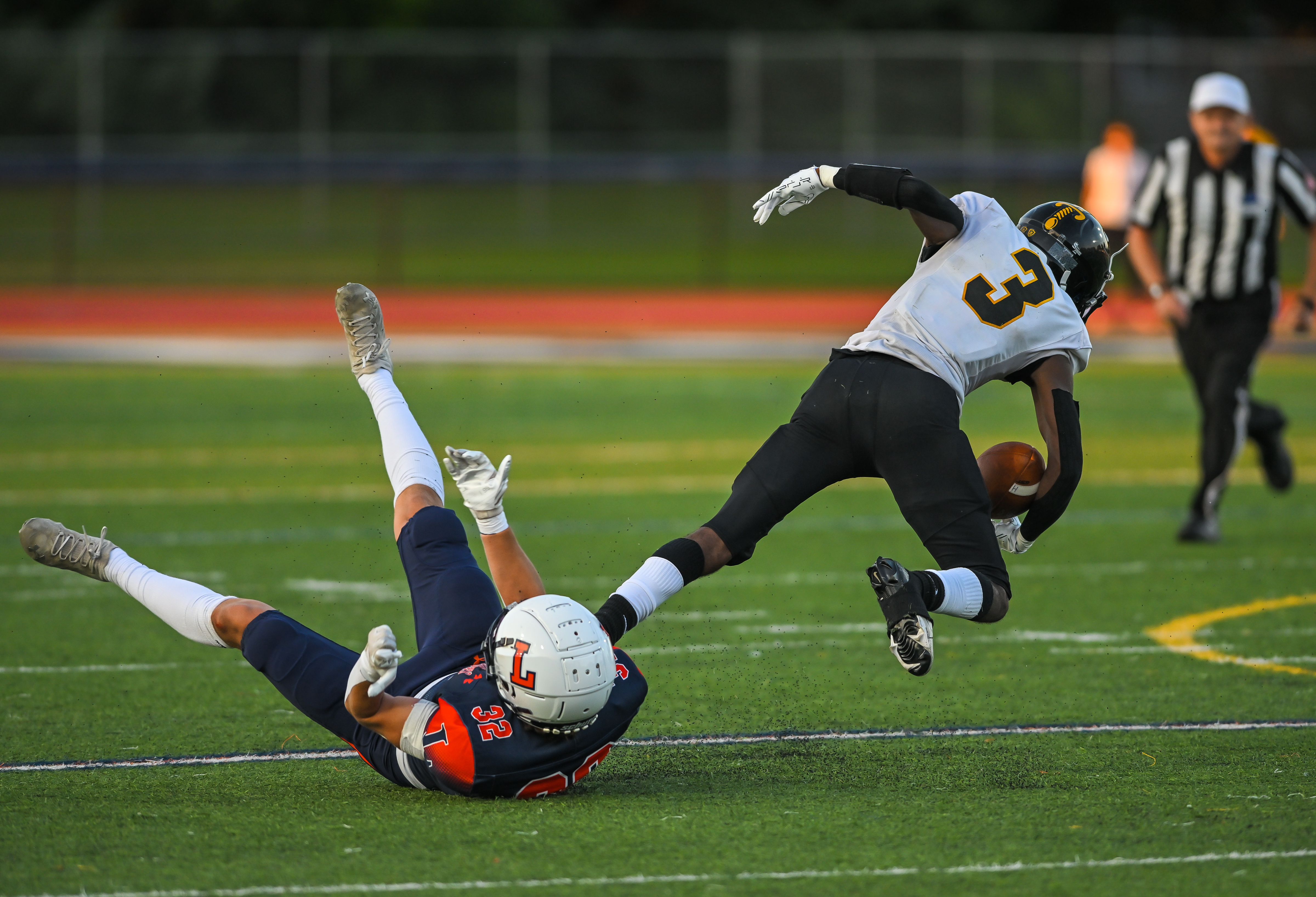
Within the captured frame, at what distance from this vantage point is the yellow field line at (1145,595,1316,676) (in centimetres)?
602

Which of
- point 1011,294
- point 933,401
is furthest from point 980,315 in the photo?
point 933,401

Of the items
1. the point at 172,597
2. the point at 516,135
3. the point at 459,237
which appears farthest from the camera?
the point at 459,237

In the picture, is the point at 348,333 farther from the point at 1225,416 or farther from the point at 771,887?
the point at 1225,416

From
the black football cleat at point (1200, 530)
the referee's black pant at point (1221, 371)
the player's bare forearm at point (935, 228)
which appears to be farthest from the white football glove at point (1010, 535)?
the black football cleat at point (1200, 530)

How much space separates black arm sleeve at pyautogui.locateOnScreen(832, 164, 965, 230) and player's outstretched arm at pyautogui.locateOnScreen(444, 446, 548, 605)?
133 centimetres

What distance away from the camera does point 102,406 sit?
1480cm

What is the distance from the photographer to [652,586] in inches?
193

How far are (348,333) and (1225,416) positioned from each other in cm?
477

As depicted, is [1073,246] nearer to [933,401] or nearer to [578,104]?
[933,401]

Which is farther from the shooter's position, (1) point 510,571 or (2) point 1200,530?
(2) point 1200,530

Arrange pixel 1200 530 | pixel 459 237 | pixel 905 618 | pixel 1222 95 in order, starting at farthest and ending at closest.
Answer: pixel 459 237
pixel 1200 530
pixel 1222 95
pixel 905 618

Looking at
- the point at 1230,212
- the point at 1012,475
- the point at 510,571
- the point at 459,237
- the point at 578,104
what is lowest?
the point at 510,571

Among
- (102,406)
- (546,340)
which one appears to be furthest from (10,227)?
(102,406)

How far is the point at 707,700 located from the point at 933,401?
4.65ft
